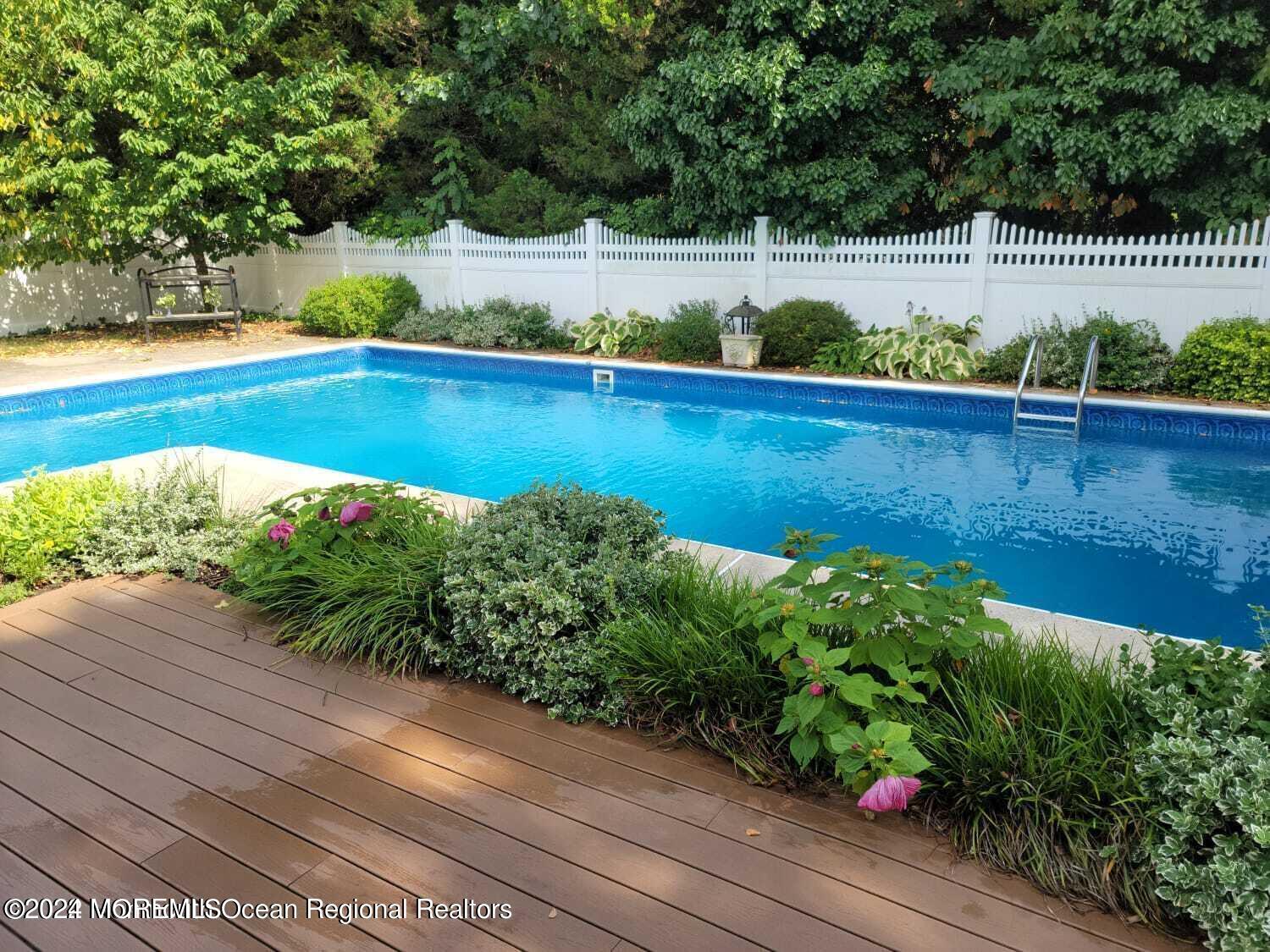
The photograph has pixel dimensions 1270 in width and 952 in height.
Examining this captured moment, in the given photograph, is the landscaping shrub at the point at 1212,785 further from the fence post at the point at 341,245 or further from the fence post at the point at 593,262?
the fence post at the point at 341,245

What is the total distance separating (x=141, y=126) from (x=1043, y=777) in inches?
500

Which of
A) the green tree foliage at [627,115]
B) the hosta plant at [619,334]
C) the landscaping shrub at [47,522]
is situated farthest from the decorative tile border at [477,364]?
the landscaping shrub at [47,522]

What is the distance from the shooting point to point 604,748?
2.59 metres

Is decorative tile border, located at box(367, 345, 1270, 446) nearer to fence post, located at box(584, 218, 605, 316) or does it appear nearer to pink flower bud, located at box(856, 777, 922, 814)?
fence post, located at box(584, 218, 605, 316)

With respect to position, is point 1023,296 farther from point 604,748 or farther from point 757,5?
point 604,748

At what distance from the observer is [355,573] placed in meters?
3.39

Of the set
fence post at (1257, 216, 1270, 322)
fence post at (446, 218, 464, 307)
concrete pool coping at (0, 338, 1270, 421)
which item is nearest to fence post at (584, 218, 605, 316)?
concrete pool coping at (0, 338, 1270, 421)

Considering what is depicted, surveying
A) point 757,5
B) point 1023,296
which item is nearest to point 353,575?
point 1023,296

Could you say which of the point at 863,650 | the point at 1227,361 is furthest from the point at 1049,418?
the point at 863,650

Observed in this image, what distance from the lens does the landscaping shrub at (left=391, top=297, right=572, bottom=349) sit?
11617 mm

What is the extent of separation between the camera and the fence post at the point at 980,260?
29.8ft

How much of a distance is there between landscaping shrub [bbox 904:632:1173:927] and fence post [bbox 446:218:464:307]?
11.2 metres

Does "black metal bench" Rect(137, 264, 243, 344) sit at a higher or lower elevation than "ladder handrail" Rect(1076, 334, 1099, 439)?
higher

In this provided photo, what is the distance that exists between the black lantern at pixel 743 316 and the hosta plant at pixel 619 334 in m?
1.13
